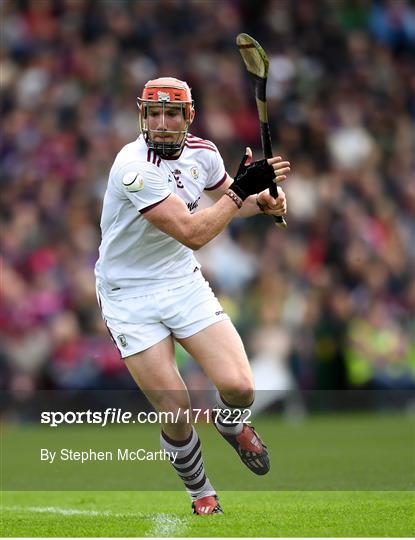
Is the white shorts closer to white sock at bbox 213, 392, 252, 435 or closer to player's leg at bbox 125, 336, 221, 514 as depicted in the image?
player's leg at bbox 125, 336, 221, 514

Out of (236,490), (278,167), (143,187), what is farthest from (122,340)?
(236,490)

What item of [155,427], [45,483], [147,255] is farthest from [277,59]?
[147,255]

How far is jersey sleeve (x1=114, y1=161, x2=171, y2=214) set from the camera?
7656 mm

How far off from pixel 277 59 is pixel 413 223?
3.18 m

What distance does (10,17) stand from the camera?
18.0 metres

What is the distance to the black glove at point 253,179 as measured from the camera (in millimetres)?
7723

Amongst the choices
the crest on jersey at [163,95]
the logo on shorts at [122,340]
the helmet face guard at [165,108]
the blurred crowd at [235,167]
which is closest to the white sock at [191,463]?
the logo on shorts at [122,340]

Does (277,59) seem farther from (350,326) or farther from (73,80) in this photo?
(350,326)

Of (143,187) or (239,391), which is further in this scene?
(239,391)

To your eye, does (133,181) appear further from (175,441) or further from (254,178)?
(175,441)

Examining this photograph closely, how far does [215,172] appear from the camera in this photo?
830 cm

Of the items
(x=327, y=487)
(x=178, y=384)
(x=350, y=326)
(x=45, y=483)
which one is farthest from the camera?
(x=350, y=326)

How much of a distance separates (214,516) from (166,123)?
234 cm

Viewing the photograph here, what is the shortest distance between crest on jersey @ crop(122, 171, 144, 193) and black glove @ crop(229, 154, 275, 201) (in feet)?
1.73
